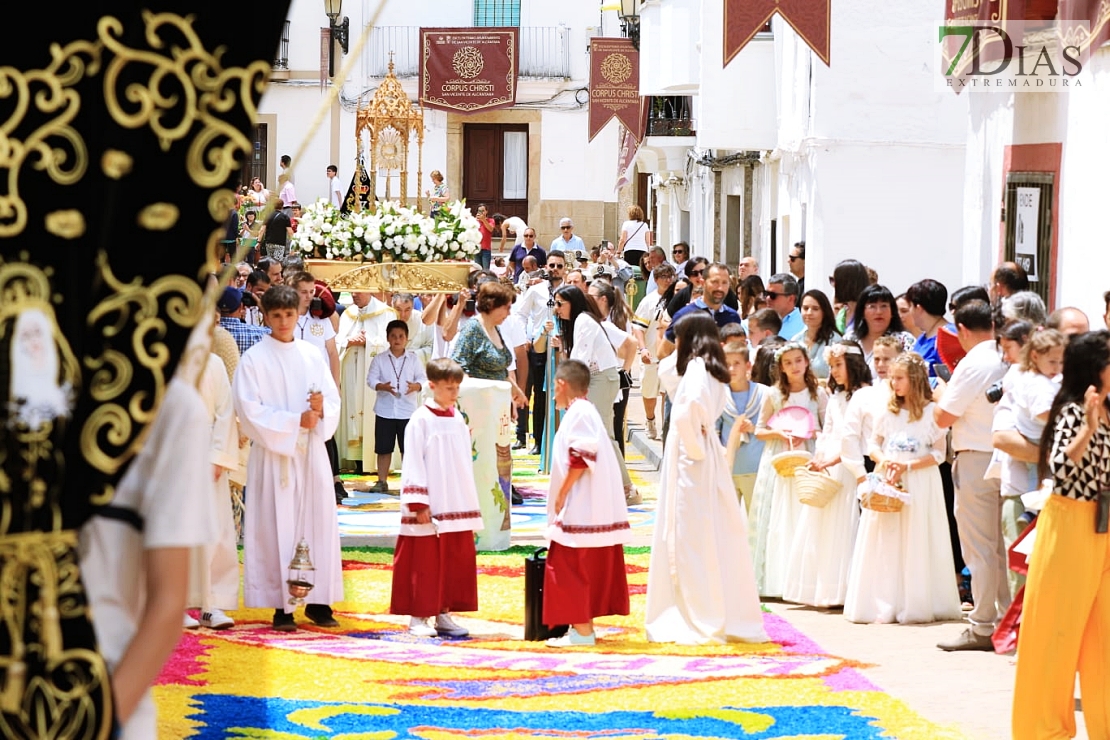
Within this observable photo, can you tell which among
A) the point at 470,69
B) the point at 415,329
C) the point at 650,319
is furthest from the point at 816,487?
the point at 470,69

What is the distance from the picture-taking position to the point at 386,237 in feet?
44.5

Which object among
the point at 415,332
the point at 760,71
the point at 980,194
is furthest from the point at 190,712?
the point at 760,71

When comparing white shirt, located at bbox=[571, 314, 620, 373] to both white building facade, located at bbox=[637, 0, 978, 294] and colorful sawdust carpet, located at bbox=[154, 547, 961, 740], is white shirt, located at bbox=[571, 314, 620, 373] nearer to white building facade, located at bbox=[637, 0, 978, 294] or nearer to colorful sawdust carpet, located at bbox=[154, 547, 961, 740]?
colorful sawdust carpet, located at bbox=[154, 547, 961, 740]

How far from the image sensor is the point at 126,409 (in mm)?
2875

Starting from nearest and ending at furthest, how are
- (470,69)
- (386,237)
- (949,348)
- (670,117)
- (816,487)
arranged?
(816,487)
(949,348)
(386,237)
(670,117)
(470,69)

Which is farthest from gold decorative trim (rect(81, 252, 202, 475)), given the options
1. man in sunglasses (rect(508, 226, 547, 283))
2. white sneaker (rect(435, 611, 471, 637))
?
man in sunglasses (rect(508, 226, 547, 283))

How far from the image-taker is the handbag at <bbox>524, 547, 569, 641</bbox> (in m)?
9.57

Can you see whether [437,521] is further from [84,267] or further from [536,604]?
[84,267]

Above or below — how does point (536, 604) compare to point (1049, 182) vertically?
below

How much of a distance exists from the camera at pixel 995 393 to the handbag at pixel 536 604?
2.55 m

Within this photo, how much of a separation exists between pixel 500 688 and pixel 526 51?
3930 centimetres

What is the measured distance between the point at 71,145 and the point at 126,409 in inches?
17.5

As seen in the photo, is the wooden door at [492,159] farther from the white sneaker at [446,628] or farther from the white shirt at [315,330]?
the white sneaker at [446,628]

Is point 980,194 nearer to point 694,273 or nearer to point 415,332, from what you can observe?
point 694,273
